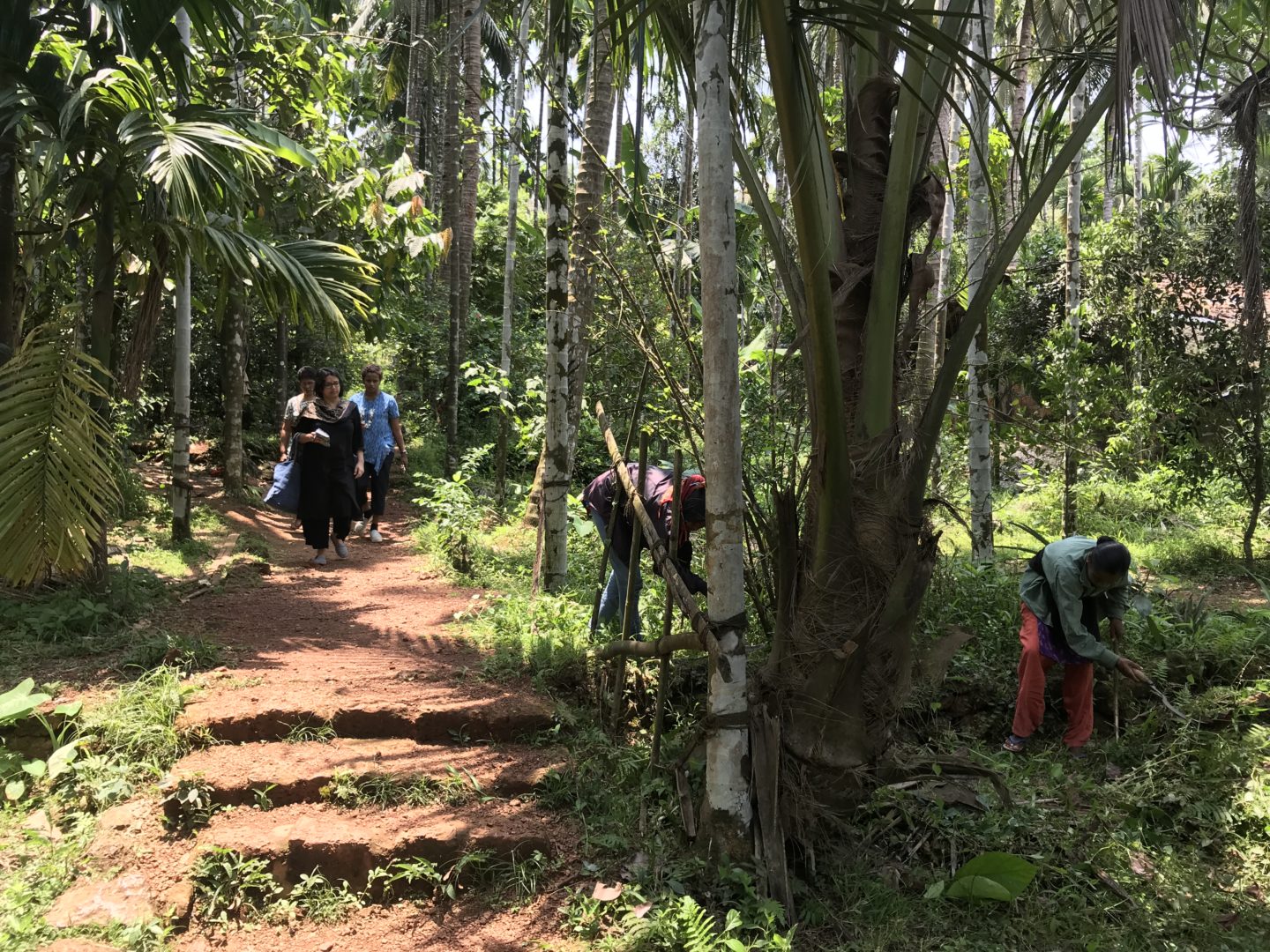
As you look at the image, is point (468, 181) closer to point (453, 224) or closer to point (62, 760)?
point (453, 224)

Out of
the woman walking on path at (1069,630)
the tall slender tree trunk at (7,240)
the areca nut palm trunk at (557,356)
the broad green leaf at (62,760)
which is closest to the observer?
the broad green leaf at (62,760)

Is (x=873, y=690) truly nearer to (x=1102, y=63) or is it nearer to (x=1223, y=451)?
(x=1102, y=63)

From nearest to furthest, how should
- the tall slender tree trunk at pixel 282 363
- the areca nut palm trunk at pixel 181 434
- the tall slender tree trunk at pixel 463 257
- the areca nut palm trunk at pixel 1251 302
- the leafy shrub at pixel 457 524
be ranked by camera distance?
the areca nut palm trunk at pixel 1251 302, the leafy shrub at pixel 457 524, the areca nut palm trunk at pixel 181 434, the tall slender tree trunk at pixel 463 257, the tall slender tree trunk at pixel 282 363

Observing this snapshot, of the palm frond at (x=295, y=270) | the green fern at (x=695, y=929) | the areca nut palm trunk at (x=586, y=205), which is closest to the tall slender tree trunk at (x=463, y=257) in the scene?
the areca nut palm trunk at (x=586, y=205)

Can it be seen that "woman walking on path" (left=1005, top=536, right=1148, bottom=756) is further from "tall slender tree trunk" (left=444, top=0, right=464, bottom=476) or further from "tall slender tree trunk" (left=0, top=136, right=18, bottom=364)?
"tall slender tree trunk" (left=444, top=0, right=464, bottom=476)

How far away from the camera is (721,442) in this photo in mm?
3088

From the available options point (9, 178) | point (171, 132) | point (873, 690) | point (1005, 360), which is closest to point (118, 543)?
point (9, 178)

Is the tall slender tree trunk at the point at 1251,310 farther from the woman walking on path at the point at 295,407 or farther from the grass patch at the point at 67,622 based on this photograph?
the grass patch at the point at 67,622

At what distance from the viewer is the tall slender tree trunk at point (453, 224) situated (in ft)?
42.0

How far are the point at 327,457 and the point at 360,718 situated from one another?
335 cm

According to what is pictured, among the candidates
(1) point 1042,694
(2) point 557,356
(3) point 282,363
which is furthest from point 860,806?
(3) point 282,363

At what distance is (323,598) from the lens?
6449 millimetres

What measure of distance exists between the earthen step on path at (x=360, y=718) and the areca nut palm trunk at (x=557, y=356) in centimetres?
179

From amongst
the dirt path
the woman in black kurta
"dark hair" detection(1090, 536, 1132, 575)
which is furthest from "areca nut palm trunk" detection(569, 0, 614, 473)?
"dark hair" detection(1090, 536, 1132, 575)
